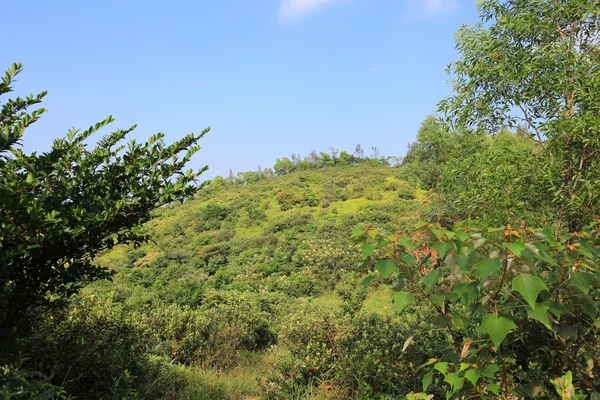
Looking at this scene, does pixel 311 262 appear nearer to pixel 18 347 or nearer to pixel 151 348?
pixel 151 348

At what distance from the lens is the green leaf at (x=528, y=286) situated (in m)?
1.44

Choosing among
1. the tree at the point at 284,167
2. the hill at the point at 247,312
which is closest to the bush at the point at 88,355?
the hill at the point at 247,312

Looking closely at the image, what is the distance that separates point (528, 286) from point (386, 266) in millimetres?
580

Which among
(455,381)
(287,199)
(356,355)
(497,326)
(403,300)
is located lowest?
(356,355)

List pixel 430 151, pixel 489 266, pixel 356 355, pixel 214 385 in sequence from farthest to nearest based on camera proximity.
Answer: pixel 430 151
pixel 214 385
pixel 356 355
pixel 489 266

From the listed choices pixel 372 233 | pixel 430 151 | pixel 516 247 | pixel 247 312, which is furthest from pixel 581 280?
pixel 430 151

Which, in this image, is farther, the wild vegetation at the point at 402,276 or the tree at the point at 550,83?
the tree at the point at 550,83

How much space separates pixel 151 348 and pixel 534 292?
16.6ft

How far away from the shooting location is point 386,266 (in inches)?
69.0

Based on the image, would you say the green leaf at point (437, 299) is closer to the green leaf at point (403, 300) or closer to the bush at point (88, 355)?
the green leaf at point (403, 300)

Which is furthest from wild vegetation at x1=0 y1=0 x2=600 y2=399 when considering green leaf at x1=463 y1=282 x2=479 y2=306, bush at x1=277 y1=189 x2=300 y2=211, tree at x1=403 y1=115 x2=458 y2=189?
bush at x1=277 y1=189 x2=300 y2=211

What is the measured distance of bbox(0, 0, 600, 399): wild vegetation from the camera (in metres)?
1.79

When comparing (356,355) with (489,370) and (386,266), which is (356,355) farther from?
(386,266)

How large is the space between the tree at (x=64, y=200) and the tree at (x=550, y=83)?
4146mm
